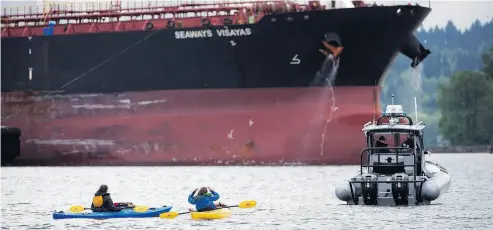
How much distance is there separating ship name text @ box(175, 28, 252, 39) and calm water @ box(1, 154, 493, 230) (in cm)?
615

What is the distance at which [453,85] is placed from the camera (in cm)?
10519

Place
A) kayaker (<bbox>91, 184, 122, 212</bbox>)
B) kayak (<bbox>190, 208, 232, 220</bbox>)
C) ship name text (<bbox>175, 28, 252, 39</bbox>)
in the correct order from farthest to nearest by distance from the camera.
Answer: ship name text (<bbox>175, 28, 252, 39</bbox>) → kayaker (<bbox>91, 184, 122, 212</bbox>) → kayak (<bbox>190, 208, 232, 220</bbox>)

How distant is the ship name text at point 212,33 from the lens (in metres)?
50.0

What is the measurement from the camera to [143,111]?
5203 centimetres

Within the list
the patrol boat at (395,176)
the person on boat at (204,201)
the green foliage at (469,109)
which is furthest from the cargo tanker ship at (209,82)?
the green foliage at (469,109)

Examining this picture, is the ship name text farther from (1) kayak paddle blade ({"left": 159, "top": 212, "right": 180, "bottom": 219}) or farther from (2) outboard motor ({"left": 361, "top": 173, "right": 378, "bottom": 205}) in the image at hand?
(1) kayak paddle blade ({"left": 159, "top": 212, "right": 180, "bottom": 219})

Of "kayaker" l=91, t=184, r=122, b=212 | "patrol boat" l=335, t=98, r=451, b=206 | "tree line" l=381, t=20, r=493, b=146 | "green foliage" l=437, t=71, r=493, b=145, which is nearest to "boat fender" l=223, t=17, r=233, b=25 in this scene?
"patrol boat" l=335, t=98, r=451, b=206

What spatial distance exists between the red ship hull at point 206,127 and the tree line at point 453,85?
21460mm

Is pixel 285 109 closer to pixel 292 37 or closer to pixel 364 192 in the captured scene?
pixel 292 37

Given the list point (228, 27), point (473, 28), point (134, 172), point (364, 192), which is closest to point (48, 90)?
point (134, 172)

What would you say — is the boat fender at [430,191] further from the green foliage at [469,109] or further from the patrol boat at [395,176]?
the green foliage at [469,109]

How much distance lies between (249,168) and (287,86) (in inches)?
238

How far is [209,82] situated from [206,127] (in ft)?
6.71

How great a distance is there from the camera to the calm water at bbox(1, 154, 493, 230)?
2641 cm
